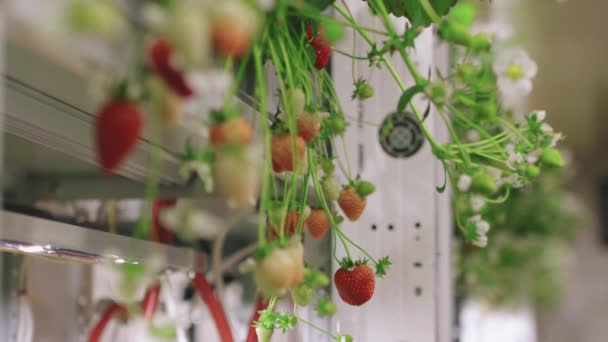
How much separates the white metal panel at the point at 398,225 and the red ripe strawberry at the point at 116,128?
517mm

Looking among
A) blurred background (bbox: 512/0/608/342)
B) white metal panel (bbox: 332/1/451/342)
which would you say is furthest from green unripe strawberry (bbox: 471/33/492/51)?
blurred background (bbox: 512/0/608/342)

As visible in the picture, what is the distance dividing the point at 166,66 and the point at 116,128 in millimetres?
34

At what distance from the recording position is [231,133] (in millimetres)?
340

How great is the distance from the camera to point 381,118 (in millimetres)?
899

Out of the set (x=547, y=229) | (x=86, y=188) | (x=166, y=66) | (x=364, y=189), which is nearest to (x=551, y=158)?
(x=364, y=189)

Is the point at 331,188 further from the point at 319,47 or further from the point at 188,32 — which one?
the point at 188,32

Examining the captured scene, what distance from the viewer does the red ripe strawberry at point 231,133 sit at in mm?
339

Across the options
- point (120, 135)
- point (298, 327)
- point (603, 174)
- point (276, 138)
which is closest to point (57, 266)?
point (298, 327)

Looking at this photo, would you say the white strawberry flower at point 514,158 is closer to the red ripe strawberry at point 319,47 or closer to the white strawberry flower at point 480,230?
the white strawberry flower at point 480,230

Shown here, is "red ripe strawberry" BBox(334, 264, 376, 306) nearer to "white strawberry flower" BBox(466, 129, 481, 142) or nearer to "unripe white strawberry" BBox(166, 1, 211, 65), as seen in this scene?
"unripe white strawberry" BBox(166, 1, 211, 65)

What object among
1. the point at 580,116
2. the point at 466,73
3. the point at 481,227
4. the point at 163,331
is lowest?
the point at 163,331

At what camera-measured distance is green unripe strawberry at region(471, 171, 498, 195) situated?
0.50 metres

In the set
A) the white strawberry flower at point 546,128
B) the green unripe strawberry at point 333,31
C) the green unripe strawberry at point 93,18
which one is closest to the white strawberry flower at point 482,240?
the white strawberry flower at point 546,128

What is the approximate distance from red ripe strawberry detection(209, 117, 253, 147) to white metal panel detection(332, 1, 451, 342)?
1.60 feet
